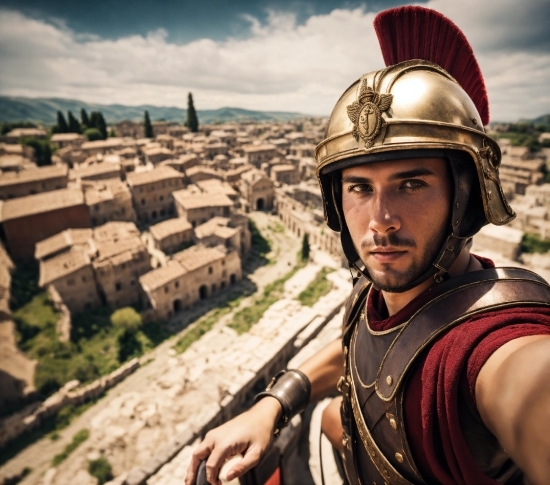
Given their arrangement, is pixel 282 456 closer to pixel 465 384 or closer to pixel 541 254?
pixel 465 384

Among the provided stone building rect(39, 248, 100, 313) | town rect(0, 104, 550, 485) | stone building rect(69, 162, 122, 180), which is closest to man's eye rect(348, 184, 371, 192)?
town rect(0, 104, 550, 485)

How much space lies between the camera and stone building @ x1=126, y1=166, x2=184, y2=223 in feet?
122

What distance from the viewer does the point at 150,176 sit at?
38594mm

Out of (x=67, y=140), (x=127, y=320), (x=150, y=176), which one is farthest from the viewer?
(x=67, y=140)

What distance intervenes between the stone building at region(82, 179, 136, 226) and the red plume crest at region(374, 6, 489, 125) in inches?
1389

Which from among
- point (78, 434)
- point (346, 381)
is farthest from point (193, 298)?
point (346, 381)

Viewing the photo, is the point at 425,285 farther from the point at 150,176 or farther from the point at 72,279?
the point at 150,176

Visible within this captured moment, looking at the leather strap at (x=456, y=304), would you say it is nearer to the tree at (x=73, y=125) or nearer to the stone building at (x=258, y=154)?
the stone building at (x=258, y=154)

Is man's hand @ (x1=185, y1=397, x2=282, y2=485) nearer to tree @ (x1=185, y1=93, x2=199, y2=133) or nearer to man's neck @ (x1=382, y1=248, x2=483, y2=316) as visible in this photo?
man's neck @ (x1=382, y1=248, x2=483, y2=316)

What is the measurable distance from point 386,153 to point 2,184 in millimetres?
42472

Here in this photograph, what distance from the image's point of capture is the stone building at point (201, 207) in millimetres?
34994

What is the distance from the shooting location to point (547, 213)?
35.9 meters

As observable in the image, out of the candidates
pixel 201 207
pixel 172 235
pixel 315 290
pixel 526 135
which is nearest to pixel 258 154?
pixel 201 207

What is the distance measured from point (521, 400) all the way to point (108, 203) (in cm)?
3803
